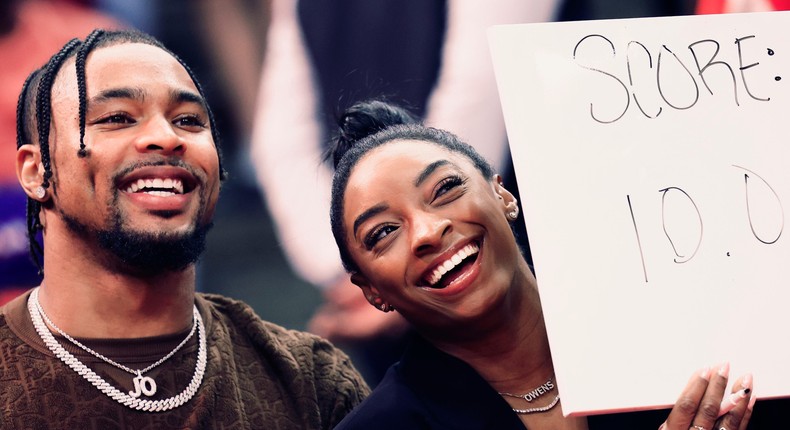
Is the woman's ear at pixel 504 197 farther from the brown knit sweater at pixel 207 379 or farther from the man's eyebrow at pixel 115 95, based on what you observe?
the man's eyebrow at pixel 115 95

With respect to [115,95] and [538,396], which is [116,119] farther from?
[538,396]

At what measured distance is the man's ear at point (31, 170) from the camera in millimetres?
1807

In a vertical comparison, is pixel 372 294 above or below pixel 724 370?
above

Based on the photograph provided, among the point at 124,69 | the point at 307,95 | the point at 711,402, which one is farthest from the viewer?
the point at 307,95

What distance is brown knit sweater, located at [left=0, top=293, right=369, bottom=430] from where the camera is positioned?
5.42 feet

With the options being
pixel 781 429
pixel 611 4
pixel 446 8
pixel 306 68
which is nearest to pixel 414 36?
pixel 446 8

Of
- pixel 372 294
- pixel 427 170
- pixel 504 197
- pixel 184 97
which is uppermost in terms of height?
pixel 184 97

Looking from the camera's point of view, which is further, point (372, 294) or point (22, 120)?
point (22, 120)

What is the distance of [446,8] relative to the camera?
2359mm

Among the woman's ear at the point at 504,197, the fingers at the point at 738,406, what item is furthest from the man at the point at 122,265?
the fingers at the point at 738,406

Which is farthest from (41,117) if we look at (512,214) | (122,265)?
(512,214)

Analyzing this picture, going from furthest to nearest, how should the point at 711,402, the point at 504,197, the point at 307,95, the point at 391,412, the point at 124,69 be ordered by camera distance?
the point at 307,95, the point at 124,69, the point at 504,197, the point at 391,412, the point at 711,402

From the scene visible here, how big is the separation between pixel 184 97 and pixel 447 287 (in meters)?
0.74

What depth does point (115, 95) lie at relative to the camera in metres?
1.76
